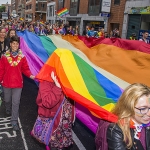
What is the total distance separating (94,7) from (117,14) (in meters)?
5.71

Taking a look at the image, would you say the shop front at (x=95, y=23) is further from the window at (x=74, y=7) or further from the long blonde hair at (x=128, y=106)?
the long blonde hair at (x=128, y=106)

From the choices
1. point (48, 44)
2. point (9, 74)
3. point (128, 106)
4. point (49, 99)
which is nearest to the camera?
point (128, 106)

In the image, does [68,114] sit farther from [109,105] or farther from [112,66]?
[112,66]

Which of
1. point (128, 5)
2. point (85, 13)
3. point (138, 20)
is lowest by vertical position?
point (138, 20)

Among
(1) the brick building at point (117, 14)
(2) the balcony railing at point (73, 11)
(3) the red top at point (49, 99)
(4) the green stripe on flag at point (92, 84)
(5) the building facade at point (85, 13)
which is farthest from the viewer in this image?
(2) the balcony railing at point (73, 11)

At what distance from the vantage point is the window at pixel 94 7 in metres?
26.8

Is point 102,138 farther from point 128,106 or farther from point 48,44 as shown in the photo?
point 48,44

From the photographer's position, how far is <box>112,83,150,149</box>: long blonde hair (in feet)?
5.80

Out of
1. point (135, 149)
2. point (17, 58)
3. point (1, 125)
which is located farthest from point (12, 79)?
point (135, 149)

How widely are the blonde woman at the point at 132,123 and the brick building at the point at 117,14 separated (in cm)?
2093

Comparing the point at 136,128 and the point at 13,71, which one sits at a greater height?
the point at 136,128

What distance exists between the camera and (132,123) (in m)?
1.83

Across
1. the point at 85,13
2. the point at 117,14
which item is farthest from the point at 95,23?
the point at 117,14

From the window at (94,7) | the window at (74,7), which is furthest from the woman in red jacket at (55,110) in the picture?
the window at (74,7)
